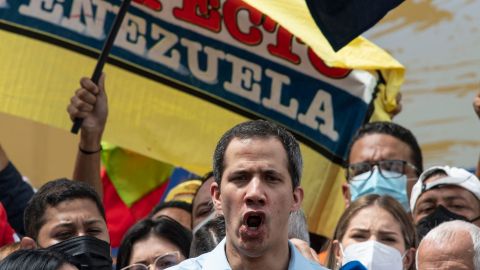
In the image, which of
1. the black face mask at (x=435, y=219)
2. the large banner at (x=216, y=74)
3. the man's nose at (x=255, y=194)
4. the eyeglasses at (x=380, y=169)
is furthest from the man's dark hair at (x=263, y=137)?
the large banner at (x=216, y=74)

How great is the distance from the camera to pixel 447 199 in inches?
296

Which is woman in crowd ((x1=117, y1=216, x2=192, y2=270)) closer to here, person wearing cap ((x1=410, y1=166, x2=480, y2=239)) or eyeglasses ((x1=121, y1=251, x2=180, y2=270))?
eyeglasses ((x1=121, y1=251, x2=180, y2=270))

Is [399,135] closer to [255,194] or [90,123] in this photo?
[90,123]

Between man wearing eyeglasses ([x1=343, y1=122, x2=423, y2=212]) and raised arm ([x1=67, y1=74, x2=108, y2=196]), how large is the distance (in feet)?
4.17

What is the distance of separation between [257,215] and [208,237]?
119cm

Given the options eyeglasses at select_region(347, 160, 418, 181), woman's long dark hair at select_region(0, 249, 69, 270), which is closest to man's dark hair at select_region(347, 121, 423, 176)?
eyeglasses at select_region(347, 160, 418, 181)

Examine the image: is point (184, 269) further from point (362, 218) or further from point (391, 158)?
point (391, 158)

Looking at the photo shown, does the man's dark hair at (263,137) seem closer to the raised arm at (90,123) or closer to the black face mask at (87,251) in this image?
the black face mask at (87,251)

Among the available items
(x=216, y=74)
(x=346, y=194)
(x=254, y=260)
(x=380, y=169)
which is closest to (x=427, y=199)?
(x=380, y=169)

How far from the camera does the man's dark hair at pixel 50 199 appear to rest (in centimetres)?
685

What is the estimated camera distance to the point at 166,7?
28.0 ft

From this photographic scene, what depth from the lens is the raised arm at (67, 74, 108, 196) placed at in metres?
7.54

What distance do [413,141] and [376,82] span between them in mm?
635

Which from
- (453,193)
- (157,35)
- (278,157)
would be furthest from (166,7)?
(278,157)
